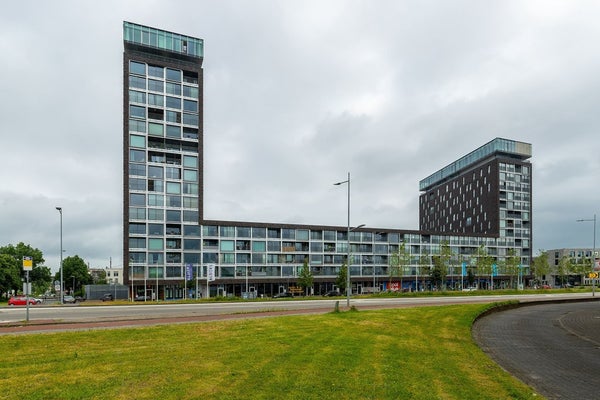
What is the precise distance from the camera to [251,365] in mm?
11312

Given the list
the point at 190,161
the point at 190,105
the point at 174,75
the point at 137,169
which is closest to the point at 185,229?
the point at 190,161

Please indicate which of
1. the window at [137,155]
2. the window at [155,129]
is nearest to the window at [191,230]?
the window at [137,155]

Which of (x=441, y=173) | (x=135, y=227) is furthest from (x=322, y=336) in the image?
(x=441, y=173)

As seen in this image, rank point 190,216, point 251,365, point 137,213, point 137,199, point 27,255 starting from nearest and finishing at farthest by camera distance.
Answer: point 251,365 < point 137,213 < point 137,199 < point 190,216 < point 27,255

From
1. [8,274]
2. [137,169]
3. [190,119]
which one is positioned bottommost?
[8,274]

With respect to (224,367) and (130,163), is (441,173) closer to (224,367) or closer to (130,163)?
(130,163)

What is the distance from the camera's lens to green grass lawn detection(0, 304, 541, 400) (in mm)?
9148

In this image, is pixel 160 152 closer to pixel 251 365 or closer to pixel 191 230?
pixel 191 230

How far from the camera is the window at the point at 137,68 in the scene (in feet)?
235

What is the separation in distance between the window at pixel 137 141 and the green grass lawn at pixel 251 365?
2329 inches

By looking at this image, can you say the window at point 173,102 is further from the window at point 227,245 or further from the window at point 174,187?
the window at point 227,245

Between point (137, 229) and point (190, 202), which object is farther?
point (190, 202)

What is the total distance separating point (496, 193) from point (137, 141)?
92630 mm

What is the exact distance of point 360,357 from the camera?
41.0 ft
